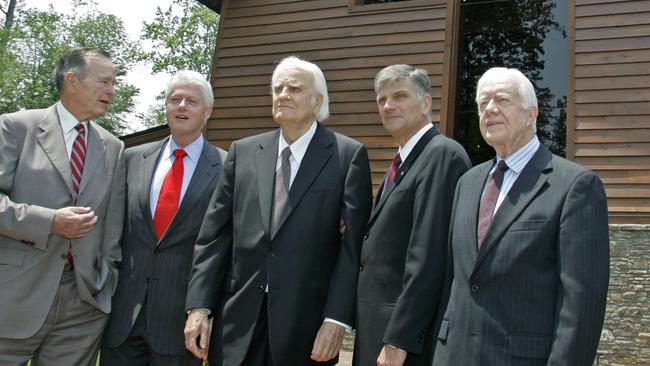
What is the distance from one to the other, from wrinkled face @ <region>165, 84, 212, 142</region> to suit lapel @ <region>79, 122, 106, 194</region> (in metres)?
0.44

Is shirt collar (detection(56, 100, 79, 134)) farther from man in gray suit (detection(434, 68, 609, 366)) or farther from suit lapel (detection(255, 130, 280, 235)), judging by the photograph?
man in gray suit (detection(434, 68, 609, 366))

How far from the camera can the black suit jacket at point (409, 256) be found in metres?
2.90

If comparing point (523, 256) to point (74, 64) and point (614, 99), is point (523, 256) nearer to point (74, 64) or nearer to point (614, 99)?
point (74, 64)

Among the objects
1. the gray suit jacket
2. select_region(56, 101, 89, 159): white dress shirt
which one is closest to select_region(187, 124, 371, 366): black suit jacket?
the gray suit jacket

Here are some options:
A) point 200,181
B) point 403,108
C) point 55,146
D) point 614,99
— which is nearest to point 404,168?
point 403,108

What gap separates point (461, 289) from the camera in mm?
2725

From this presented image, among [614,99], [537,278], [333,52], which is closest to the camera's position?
[537,278]

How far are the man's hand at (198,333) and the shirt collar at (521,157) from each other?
1720mm

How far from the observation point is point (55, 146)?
360 centimetres

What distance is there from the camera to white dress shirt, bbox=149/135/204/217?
3.78 metres

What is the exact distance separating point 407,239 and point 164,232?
4.74ft

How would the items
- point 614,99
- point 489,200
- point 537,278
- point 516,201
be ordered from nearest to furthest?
point 537,278
point 516,201
point 489,200
point 614,99

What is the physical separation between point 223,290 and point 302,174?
760 mm

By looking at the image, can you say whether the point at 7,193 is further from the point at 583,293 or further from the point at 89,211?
the point at 583,293
